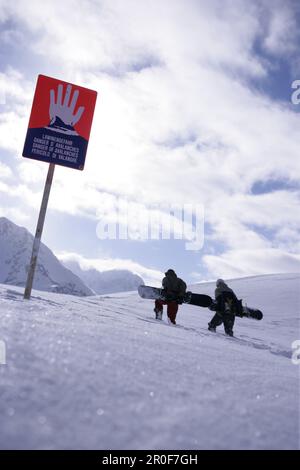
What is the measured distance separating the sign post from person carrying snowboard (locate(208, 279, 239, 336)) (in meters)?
3.63

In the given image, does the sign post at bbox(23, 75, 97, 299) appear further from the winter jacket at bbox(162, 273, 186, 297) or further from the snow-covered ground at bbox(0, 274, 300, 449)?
the snow-covered ground at bbox(0, 274, 300, 449)

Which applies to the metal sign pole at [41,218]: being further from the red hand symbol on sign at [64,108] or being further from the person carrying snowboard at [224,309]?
the person carrying snowboard at [224,309]

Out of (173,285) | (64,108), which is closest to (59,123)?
(64,108)

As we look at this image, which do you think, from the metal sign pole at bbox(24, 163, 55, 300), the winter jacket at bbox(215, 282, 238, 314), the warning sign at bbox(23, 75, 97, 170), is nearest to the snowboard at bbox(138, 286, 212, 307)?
the winter jacket at bbox(215, 282, 238, 314)

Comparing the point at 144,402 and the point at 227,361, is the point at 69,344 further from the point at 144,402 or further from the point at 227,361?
the point at 227,361

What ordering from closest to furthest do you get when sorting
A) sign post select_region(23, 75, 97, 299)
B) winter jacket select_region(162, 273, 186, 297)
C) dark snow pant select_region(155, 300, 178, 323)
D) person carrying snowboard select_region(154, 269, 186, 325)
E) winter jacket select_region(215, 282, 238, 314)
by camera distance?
1. sign post select_region(23, 75, 97, 299)
2. winter jacket select_region(215, 282, 238, 314)
3. dark snow pant select_region(155, 300, 178, 323)
4. person carrying snowboard select_region(154, 269, 186, 325)
5. winter jacket select_region(162, 273, 186, 297)

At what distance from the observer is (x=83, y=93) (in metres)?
6.10

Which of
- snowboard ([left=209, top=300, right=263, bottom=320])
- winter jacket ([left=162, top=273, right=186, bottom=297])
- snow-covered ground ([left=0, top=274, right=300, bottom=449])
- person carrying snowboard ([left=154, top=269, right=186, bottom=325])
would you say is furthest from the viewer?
winter jacket ([left=162, top=273, right=186, bottom=297])

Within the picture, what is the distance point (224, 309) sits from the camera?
6.91m

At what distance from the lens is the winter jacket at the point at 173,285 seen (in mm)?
7730

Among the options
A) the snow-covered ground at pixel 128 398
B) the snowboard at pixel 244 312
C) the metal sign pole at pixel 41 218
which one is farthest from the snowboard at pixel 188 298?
the snow-covered ground at pixel 128 398

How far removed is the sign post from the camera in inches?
230

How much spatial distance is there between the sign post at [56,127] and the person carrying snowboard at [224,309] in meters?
3.63
